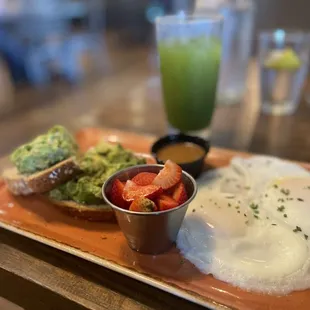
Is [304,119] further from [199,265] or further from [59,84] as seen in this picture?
[59,84]

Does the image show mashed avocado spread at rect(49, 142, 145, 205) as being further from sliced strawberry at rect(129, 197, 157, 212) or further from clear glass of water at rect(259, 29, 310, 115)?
clear glass of water at rect(259, 29, 310, 115)

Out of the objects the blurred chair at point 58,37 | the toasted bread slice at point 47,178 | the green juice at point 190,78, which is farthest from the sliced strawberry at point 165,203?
the blurred chair at point 58,37

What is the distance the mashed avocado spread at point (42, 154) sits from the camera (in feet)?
3.91

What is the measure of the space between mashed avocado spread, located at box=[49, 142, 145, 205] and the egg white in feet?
0.87

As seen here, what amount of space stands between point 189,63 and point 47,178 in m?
0.72

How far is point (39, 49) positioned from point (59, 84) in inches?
64.3

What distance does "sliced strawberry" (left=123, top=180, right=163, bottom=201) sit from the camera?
3.10ft

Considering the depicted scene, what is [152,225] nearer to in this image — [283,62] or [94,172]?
[94,172]

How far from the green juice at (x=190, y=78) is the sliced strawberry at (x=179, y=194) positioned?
63 cm

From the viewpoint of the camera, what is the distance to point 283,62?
71.1 inches

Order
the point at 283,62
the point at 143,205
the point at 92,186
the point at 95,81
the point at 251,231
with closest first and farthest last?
1. the point at 143,205
2. the point at 251,231
3. the point at 92,186
4. the point at 283,62
5. the point at 95,81

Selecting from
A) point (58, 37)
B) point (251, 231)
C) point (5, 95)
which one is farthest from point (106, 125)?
point (58, 37)

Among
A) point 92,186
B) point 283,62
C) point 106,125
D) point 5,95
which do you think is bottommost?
point 5,95

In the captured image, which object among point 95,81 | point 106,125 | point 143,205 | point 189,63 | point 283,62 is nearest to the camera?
point 143,205
